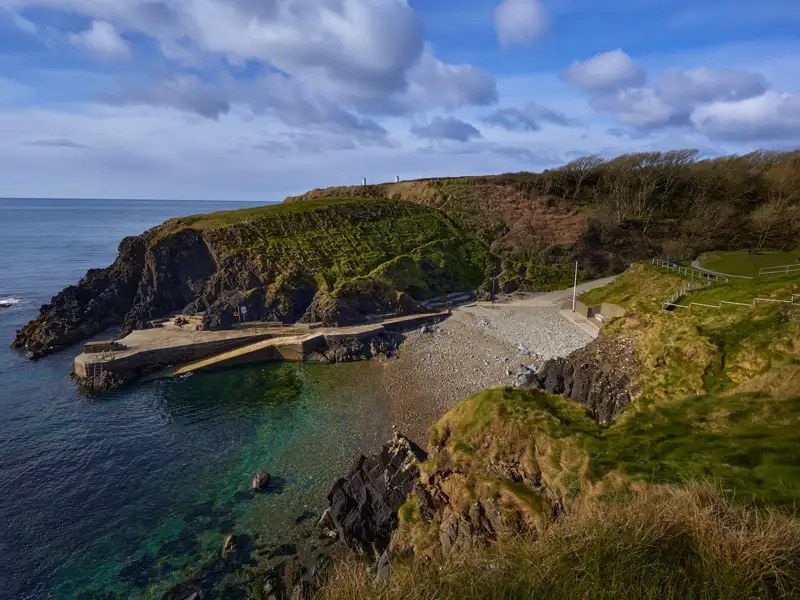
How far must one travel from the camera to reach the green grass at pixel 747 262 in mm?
36581

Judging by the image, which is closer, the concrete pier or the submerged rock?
the submerged rock

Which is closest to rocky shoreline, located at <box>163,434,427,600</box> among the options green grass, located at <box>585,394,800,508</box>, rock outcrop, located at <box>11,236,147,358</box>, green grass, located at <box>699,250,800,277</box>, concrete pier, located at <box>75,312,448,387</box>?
green grass, located at <box>585,394,800,508</box>

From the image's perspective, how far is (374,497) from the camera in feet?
62.1

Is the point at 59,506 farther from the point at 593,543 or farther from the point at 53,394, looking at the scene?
the point at 593,543

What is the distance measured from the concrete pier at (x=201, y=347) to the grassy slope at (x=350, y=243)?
7970 mm

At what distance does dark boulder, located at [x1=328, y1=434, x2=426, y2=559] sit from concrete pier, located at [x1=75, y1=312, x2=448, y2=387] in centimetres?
2111

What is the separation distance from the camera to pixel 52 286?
67812 mm

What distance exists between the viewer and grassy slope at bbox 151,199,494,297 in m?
52.5

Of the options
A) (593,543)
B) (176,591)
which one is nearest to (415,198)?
(176,591)

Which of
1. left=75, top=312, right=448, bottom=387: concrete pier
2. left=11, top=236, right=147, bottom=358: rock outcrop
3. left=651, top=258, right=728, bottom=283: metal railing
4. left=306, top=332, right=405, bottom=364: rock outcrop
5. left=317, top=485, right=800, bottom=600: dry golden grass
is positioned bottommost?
left=306, top=332, right=405, bottom=364: rock outcrop

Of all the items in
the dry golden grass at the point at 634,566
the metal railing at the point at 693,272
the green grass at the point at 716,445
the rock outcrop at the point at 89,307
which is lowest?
the rock outcrop at the point at 89,307

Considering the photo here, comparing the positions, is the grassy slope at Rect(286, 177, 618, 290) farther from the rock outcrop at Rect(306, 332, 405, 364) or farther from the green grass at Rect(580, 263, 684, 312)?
the rock outcrop at Rect(306, 332, 405, 364)

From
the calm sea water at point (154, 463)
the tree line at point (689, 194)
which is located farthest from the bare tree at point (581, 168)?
the calm sea water at point (154, 463)

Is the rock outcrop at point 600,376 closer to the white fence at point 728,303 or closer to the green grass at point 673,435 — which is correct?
the green grass at point 673,435
